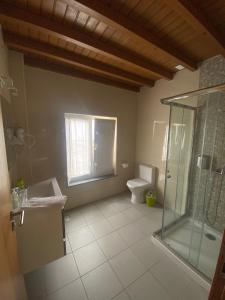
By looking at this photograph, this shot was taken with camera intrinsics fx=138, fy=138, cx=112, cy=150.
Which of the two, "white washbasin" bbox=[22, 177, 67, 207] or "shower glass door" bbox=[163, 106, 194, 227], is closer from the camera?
"white washbasin" bbox=[22, 177, 67, 207]

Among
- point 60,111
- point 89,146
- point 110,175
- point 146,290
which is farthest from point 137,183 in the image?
point 60,111

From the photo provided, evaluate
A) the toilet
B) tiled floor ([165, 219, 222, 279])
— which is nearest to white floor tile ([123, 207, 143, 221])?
→ the toilet

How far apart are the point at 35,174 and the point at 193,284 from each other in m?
2.44

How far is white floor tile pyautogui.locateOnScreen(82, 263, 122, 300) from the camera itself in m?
1.30

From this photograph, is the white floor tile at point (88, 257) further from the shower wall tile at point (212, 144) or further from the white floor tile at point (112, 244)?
the shower wall tile at point (212, 144)

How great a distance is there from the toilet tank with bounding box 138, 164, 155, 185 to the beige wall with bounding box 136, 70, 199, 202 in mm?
104

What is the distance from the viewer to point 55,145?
7.74 feet

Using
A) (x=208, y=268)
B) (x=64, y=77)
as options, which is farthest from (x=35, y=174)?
(x=208, y=268)

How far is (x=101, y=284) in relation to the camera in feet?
4.57

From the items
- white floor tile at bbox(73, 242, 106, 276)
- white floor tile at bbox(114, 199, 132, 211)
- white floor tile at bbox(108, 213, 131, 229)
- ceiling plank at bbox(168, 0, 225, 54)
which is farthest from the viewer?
white floor tile at bbox(114, 199, 132, 211)

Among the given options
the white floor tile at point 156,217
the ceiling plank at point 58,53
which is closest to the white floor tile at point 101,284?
the white floor tile at point 156,217

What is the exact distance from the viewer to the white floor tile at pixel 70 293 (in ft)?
4.19

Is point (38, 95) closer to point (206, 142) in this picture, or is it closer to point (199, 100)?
point (199, 100)

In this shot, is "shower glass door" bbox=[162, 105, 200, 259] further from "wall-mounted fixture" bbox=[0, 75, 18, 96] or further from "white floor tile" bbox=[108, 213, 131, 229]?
"wall-mounted fixture" bbox=[0, 75, 18, 96]
